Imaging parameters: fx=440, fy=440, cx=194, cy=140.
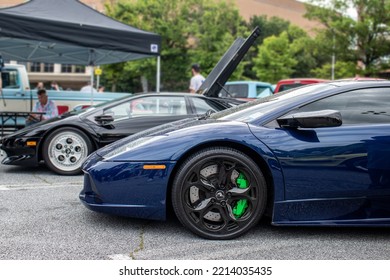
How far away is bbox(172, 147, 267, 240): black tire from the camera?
3.15m

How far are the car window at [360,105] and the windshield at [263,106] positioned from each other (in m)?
0.14

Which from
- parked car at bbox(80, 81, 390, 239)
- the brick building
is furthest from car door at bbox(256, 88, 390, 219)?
the brick building

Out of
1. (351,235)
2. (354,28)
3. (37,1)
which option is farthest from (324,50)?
(351,235)

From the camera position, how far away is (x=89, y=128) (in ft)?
19.2

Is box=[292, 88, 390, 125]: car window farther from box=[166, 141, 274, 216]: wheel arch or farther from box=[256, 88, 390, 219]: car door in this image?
box=[166, 141, 274, 216]: wheel arch

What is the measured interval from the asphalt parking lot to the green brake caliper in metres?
0.20

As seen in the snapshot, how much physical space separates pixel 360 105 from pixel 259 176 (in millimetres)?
985

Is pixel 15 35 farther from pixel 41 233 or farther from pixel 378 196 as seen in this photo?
pixel 378 196

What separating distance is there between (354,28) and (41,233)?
2011cm

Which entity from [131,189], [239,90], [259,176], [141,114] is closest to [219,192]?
[259,176]

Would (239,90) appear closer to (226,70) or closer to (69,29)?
(69,29)

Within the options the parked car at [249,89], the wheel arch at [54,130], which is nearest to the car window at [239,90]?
the parked car at [249,89]

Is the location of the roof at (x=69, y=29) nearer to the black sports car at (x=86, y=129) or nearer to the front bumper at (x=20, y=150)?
the black sports car at (x=86, y=129)

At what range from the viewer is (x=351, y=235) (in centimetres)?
337
